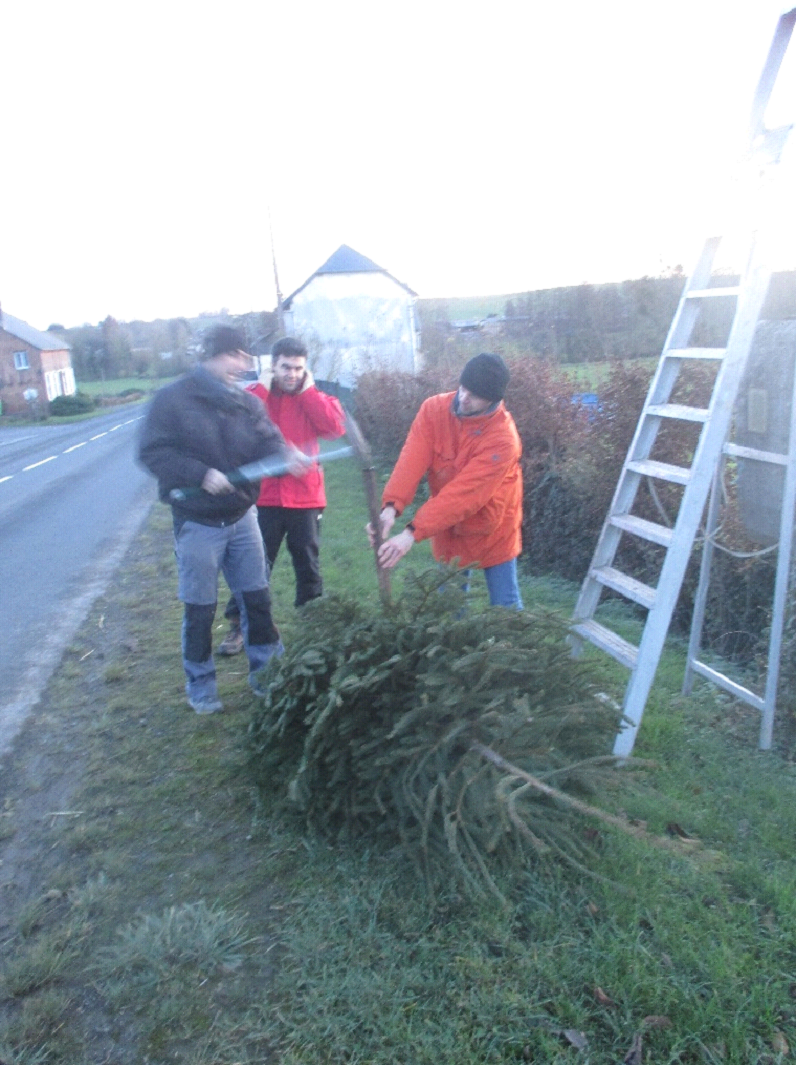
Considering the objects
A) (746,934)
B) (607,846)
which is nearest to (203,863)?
(607,846)

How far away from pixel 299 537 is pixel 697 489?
2423 mm

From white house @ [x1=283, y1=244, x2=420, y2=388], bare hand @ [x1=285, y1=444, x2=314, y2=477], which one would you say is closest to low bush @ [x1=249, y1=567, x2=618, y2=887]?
bare hand @ [x1=285, y1=444, x2=314, y2=477]

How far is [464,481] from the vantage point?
384 cm

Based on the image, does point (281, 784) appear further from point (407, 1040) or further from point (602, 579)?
point (602, 579)

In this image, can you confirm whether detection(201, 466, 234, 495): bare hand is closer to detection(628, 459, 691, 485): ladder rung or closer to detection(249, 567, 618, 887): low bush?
detection(249, 567, 618, 887): low bush

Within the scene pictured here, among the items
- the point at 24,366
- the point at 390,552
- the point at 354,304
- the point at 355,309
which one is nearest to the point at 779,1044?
the point at 390,552

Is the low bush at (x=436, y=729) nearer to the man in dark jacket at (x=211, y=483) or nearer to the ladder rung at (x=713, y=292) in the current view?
the man in dark jacket at (x=211, y=483)

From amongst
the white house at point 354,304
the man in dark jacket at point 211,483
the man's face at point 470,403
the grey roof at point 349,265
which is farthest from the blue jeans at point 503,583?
the grey roof at point 349,265

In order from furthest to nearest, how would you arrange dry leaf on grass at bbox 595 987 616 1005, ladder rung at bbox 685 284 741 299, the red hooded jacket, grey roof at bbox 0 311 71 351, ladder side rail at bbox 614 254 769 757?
grey roof at bbox 0 311 71 351, the red hooded jacket, ladder rung at bbox 685 284 741 299, ladder side rail at bbox 614 254 769 757, dry leaf on grass at bbox 595 987 616 1005

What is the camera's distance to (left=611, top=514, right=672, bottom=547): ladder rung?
12.1 ft

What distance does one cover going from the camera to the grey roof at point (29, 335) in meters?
64.7

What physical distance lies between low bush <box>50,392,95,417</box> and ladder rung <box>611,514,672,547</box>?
56.4 m

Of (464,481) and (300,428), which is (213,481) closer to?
(300,428)

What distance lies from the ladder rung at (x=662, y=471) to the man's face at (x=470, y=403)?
0.79m
